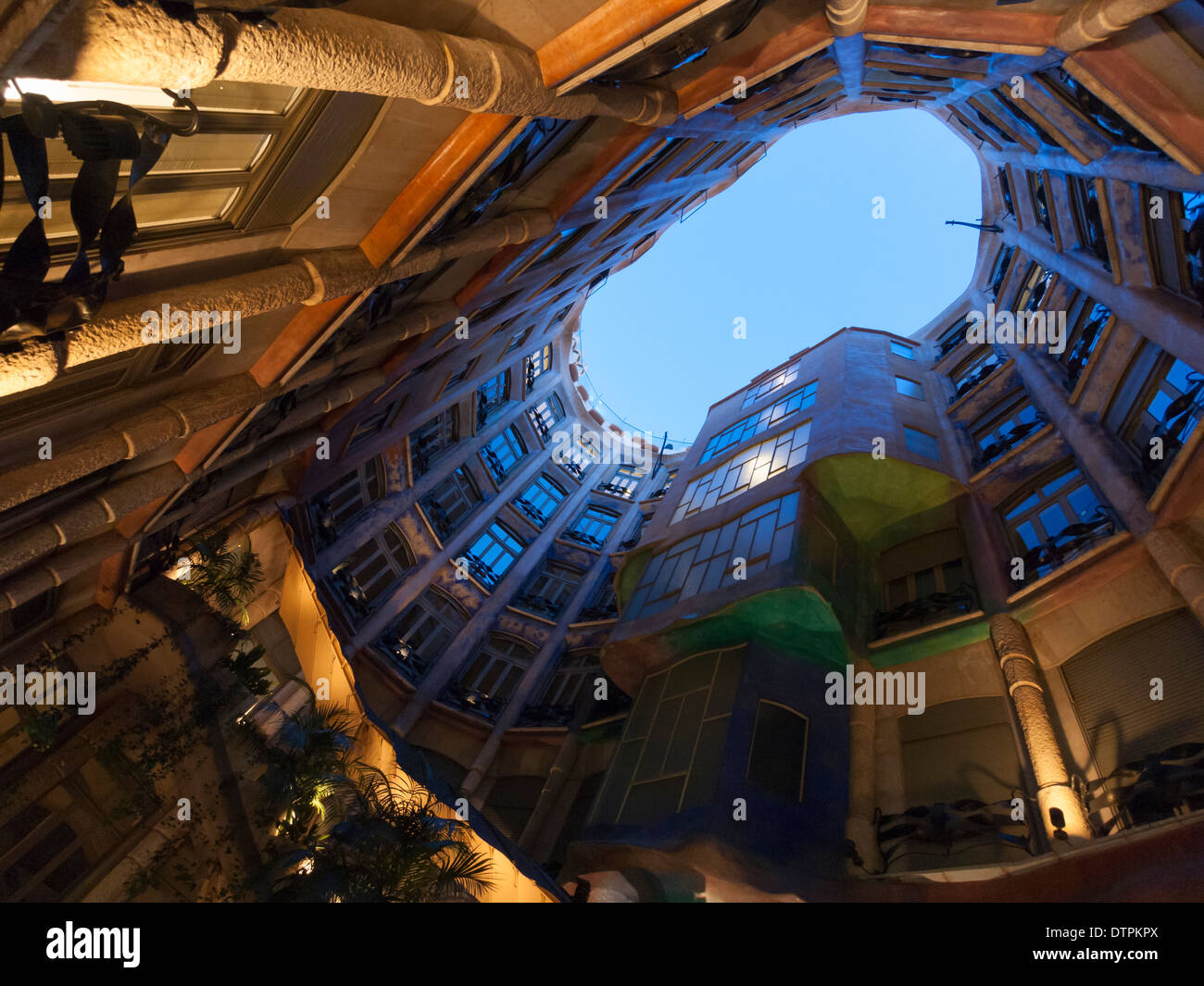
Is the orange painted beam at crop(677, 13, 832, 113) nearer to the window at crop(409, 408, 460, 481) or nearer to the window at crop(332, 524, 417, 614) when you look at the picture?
the window at crop(409, 408, 460, 481)

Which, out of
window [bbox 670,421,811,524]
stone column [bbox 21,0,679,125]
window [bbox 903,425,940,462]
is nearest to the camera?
stone column [bbox 21,0,679,125]

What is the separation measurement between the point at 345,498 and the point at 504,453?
10.6 meters

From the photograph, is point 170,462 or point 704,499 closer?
point 170,462

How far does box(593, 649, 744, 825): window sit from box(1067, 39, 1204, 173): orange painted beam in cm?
1052

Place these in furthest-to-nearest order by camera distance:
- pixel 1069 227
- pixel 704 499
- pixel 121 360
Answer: pixel 704 499 → pixel 1069 227 → pixel 121 360

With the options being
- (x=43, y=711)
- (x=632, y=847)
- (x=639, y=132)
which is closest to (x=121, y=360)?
(x=43, y=711)

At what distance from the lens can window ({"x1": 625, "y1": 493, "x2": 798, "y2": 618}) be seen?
1563 cm

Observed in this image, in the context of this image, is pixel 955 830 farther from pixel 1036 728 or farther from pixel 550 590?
pixel 550 590

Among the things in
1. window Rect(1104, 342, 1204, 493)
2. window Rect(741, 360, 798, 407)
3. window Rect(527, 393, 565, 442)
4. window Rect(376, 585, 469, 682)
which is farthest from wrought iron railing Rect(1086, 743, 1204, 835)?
window Rect(527, 393, 565, 442)

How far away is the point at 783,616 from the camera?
1473 cm

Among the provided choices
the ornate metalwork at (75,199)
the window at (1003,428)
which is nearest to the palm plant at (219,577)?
the ornate metalwork at (75,199)

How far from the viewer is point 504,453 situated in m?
32.0

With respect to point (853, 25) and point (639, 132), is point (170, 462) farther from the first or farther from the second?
point (853, 25)
